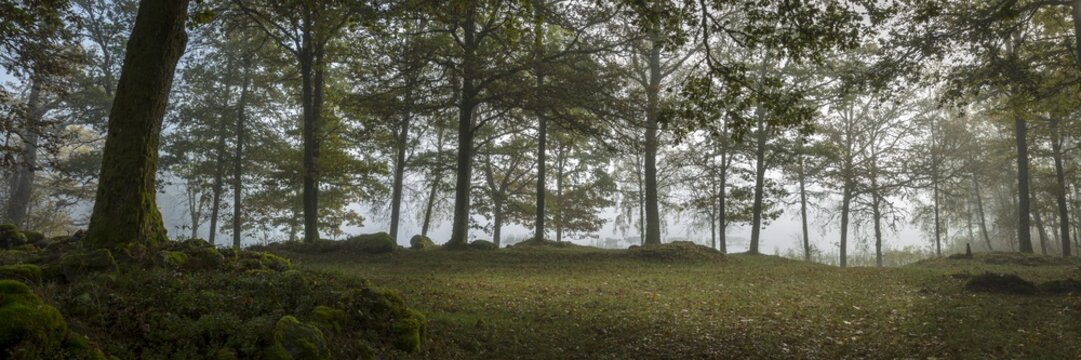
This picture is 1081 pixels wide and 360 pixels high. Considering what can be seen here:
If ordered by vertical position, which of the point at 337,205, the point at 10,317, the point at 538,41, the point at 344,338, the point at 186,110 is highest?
the point at 186,110

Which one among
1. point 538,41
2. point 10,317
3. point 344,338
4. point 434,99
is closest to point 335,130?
point 434,99

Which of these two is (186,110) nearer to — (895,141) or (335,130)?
(335,130)

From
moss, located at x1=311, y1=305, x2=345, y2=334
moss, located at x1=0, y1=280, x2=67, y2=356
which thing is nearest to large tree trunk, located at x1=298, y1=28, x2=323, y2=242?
moss, located at x1=311, y1=305, x2=345, y2=334

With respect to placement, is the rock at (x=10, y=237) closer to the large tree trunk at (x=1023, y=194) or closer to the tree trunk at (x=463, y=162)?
the tree trunk at (x=463, y=162)

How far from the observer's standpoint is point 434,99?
61.0ft

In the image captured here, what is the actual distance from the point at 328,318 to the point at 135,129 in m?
4.16

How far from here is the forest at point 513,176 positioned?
22.6ft

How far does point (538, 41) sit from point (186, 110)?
2082 cm

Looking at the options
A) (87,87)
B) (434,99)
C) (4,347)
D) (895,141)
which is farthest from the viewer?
(895,141)

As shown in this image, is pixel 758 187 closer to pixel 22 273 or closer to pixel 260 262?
pixel 260 262

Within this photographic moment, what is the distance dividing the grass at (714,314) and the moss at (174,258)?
264 cm

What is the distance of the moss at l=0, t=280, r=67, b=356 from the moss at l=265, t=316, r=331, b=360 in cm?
154

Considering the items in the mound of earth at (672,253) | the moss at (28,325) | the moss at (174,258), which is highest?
the mound of earth at (672,253)

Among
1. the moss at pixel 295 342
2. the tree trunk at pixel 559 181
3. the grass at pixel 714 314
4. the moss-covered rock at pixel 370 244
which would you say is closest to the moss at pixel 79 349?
the moss at pixel 295 342
